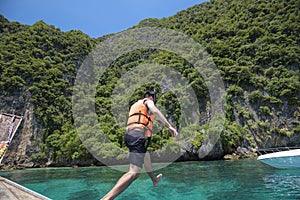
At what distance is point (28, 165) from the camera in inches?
1205

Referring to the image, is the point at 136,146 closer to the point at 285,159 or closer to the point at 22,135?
the point at 285,159

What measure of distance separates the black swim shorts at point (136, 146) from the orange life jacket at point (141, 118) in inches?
3.4

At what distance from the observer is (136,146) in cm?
279

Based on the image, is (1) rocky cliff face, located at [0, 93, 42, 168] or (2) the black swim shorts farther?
(1) rocky cliff face, located at [0, 93, 42, 168]

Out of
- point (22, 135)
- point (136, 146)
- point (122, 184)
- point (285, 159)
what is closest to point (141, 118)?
point (136, 146)

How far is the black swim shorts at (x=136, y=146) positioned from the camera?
276 centimetres

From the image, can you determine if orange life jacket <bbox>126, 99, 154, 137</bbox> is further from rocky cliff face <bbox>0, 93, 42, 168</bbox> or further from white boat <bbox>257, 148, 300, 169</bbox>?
rocky cliff face <bbox>0, 93, 42, 168</bbox>

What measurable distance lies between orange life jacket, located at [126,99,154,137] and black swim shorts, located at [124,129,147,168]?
0.29 feet

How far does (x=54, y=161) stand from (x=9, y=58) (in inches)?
852

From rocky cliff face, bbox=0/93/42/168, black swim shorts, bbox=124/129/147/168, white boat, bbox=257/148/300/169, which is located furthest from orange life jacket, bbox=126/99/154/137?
rocky cliff face, bbox=0/93/42/168

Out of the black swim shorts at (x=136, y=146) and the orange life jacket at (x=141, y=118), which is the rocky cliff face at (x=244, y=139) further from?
the black swim shorts at (x=136, y=146)

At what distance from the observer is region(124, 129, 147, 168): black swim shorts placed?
2.76 metres

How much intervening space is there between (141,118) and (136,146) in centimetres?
39

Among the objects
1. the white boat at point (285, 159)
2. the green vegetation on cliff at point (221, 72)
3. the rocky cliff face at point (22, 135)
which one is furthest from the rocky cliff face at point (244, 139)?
the white boat at point (285, 159)
